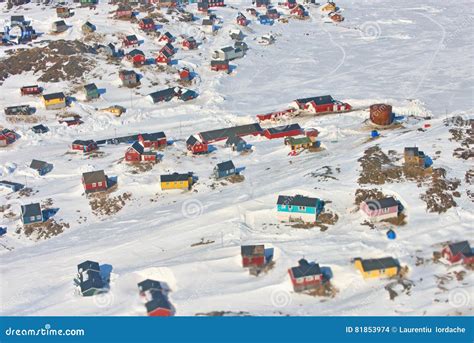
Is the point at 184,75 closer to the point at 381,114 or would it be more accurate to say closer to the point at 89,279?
the point at 381,114

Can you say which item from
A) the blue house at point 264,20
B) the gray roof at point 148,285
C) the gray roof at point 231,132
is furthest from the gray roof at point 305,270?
the blue house at point 264,20

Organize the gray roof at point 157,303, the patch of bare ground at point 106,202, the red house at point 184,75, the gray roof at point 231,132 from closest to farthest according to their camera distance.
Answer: the gray roof at point 157,303
the patch of bare ground at point 106,202
the gray roof at point 231,132
the red house at point 184,75

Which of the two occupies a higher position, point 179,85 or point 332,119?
point 179,85

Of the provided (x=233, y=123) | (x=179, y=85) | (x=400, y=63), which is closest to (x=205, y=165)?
(x=233, y=123)

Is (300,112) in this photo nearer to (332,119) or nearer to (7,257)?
(332,119)

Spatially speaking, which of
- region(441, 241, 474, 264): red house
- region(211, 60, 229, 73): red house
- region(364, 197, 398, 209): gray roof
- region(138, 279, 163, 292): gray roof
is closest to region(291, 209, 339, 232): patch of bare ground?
region(364, 197, 398, 209): gray roof

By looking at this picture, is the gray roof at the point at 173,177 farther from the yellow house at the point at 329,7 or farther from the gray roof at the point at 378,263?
the yellow house at the point at 329,7

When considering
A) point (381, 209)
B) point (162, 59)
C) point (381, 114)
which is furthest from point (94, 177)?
point (162, 59)
